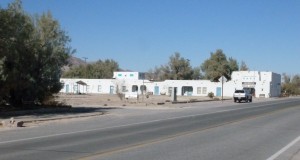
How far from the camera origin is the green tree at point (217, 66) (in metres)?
127

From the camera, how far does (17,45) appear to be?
31391 mm

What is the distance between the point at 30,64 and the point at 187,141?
2076cm

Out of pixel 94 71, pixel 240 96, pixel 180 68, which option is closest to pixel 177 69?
pixel 180 68

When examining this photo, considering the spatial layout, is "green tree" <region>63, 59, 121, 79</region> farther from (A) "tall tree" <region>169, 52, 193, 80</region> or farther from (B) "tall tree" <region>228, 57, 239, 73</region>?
(B) "tall tree" <region>228, 57, 239, 73</region>

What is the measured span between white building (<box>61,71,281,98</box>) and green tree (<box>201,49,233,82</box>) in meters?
14.1

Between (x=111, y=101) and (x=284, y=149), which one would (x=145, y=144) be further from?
(x=111, y=101)

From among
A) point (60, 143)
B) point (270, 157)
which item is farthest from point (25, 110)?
point (270, 157)

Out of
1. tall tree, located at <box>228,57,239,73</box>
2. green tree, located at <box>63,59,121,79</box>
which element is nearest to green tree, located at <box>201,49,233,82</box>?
tall tree, located at <box>228,57,239,73</box>

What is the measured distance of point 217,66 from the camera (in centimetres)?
13012

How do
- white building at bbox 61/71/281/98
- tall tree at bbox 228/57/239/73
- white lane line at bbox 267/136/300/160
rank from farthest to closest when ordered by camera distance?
tall tree at bbox 228/57/239/73 < white building at bbox 61/71/281/98 < white lane line at bbox 267/136/300/160

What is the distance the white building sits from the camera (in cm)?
10794

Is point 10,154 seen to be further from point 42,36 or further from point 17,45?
point 42,36

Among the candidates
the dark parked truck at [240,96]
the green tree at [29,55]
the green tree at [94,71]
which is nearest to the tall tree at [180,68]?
the green tree at [94,71]

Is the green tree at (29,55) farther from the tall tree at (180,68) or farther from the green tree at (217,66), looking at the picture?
the tall tree at (180,68)
